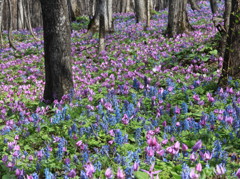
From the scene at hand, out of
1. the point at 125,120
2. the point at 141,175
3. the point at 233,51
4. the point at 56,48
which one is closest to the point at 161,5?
the point at 233,51

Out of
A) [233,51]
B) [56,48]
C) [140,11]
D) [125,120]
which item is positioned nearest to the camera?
[125,120]

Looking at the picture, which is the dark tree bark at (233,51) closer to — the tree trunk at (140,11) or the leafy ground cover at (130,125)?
the leafy ground cover at (130,125)

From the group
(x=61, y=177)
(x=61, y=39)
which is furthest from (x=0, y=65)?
(x=61, y=177)

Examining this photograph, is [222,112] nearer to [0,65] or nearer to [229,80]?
[229,80]

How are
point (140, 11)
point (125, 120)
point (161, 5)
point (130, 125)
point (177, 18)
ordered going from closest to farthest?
1. point (125, 120)
2. point (130, 125)
3. point (177, 18)
4. point (140, 11)
5. point (161, 5)

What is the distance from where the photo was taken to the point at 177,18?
11.7 m

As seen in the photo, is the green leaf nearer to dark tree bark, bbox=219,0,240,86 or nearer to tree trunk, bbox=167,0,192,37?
dark tree bark, bbox=219,0,240,86

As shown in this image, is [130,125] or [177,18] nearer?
[130,125]

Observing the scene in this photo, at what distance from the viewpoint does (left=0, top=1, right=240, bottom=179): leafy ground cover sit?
3000 millimetres

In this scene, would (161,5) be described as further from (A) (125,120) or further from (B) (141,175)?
(B) (141,175)

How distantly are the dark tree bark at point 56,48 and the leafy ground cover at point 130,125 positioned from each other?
0.35m

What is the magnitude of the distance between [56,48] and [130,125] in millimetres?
2652

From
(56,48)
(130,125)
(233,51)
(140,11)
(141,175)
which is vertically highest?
(140,11)

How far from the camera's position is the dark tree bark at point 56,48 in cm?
580
